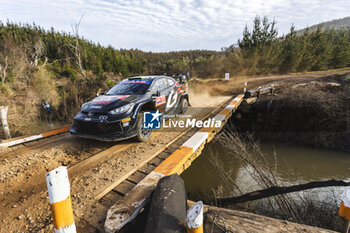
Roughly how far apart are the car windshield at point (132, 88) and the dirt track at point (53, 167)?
1432 mm

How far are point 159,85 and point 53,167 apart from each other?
11.5ft

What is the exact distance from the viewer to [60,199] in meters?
1.33

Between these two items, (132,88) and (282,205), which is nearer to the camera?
(282,205)

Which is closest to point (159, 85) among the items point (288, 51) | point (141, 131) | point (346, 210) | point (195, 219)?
point (141, 131)

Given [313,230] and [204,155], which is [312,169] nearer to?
[204,155]

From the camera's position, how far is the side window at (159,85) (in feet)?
16.9

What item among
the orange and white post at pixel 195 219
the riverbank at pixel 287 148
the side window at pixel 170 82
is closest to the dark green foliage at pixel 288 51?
the riverbank at pixel 287 148

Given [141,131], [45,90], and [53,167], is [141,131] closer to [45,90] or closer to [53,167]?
Answer: [53,167]

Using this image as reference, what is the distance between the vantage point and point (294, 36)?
25.4 metres

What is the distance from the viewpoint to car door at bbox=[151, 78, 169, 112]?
4.89 meters

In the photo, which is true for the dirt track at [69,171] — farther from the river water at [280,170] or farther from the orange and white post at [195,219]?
the river water at [280,170]

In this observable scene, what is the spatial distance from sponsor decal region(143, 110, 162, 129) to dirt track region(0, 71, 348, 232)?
0.43m

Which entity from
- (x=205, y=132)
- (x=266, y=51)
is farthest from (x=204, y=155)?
(x=266, y=51)

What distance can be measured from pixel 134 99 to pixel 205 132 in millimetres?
2293
